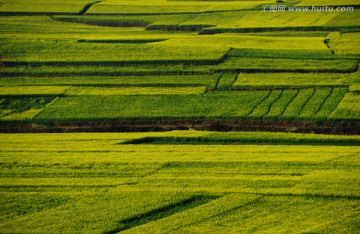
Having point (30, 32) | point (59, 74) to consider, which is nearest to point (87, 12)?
point (30, 32)

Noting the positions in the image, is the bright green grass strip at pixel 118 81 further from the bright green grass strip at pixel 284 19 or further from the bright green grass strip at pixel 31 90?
the bright green grass strip at pixel 284 19

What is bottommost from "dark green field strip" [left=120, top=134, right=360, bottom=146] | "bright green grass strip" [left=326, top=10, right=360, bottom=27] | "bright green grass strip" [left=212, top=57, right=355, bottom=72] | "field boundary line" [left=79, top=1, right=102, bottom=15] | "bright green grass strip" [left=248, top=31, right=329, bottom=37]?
"dark green field strip" [left=120, top=134, right=360, bottom=146]

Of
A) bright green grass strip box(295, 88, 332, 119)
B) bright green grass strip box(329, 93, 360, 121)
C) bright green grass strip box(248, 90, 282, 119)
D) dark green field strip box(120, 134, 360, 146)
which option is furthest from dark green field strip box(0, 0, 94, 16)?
bright green grass strip box(329, 93, 360, 121)

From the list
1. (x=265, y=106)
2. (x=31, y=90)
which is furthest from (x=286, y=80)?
(x=31, y=90)

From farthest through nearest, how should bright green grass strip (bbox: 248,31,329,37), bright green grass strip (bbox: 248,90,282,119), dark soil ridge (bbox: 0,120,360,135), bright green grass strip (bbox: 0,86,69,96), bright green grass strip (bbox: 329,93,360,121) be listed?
bright green grass strip (bbox: 248,31,329,37) < bright green grass strip (bbox: 0,86,69,96) < bright green grass strip (bbox: 248,90,282,119) < dark soil ridge (bbox: 0,120,360,135) < bright green grass strip (bbox: 329,93,360,121)

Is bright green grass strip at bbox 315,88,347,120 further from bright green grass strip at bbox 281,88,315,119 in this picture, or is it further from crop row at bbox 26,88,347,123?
bright green grass strip at bbox 281,88,315,119

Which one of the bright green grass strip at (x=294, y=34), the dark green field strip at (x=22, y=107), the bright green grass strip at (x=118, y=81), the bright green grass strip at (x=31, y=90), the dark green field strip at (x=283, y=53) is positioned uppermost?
the bright green grass strip at (x=294, y=34)

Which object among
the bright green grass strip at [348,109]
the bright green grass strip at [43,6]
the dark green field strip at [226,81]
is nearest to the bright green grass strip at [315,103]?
the bright green grass strip at [348,109]
